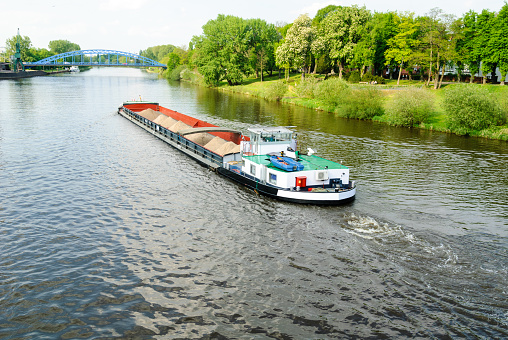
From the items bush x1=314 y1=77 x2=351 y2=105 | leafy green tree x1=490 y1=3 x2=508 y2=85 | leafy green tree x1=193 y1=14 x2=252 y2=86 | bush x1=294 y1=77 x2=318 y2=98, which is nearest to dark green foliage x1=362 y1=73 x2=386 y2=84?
bush x1=294 y1=77 x2=318 y2=98

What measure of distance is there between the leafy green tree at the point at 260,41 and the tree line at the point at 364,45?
0.24m

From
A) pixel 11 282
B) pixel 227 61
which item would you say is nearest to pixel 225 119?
pixel 11 282

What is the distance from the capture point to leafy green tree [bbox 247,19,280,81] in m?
136

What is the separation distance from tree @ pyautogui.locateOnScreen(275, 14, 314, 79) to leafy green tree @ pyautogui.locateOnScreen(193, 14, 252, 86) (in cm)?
2128

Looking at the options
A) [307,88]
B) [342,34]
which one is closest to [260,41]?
[342,34]

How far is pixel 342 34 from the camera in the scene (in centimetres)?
10425

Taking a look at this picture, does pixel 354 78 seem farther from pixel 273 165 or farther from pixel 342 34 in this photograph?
pixel 273 165

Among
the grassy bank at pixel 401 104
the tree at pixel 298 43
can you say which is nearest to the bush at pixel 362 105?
the grassy bank at pixel 401 104

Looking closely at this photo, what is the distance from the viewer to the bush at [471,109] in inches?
2093

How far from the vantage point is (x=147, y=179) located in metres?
33.9

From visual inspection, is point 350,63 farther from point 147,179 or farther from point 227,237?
point 227,237

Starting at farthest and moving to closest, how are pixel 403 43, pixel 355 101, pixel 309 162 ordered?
1. pixel 403 43
2. pixel 355 101
3. pixel 309 162

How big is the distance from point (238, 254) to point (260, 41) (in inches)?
5117

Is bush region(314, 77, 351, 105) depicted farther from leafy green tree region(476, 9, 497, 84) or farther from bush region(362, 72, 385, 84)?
leafy green tree region(476, 9, 497, 84)
